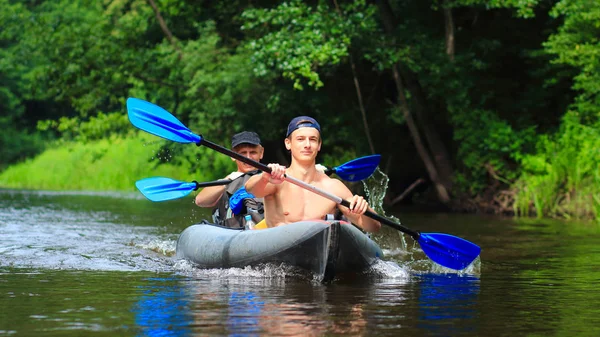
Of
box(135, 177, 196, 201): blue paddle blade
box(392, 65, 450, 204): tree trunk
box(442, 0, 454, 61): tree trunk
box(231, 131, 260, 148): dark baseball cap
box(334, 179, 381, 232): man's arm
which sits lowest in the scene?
box(334, 179, 381, 232): man's arm

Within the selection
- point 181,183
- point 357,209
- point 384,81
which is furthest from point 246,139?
point 384,81

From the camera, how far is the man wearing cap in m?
8.71

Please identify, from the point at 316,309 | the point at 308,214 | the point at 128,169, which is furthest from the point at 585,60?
the point at 128,169

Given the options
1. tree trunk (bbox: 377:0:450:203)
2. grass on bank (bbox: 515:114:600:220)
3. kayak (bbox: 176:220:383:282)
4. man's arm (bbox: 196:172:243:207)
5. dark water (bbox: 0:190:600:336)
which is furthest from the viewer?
tree trunk (bbox: 377:0:450:203)

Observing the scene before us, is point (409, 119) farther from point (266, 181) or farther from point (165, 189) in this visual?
point (266, 181)

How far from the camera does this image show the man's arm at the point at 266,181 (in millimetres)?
6988

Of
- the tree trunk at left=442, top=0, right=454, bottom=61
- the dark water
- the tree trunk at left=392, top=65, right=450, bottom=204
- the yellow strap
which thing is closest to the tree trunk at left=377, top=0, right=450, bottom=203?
the tree trunk at left=392, top=65, right=450, bottom=204

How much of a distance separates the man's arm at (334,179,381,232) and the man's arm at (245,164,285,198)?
1.66ft

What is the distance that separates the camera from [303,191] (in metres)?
7.50

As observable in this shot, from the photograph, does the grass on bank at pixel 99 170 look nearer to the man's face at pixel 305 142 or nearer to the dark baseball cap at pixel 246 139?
the dark baseball cap at pixel 246 139

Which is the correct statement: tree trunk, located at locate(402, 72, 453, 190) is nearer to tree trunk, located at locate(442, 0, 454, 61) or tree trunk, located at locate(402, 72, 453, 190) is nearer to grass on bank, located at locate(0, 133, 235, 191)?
tree trunk, located at locate(442, 0, 454, 61)

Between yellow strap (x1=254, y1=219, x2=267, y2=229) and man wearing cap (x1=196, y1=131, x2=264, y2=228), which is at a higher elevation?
man wearing cap (x1=196, y1=131, x2=264, y2=228)

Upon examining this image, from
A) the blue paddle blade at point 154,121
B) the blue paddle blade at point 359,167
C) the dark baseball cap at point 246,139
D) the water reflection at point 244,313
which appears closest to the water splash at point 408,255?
the blue paddle blade at point 359,167

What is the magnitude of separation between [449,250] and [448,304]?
1922mm
